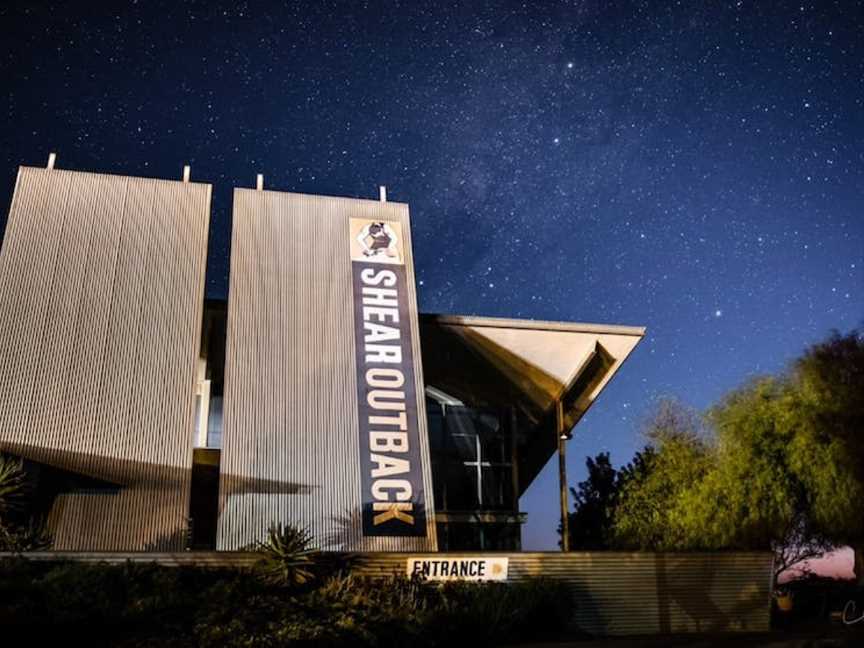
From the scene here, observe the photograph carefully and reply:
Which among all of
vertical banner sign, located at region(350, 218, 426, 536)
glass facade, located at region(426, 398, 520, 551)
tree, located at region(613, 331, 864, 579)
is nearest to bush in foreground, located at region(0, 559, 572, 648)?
vertical banner sign, located at region(350, 218, 426, 536)

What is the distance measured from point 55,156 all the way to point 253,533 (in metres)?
12.0

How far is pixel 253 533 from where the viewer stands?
18594 mm

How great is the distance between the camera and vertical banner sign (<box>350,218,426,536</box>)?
19.7 m

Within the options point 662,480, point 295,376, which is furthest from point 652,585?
point 662,480

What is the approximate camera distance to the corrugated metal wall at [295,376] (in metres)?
19.1

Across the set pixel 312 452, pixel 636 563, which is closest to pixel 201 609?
pixel 312 452

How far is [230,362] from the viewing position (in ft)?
68.2

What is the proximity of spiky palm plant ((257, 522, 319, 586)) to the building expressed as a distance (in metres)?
3.13

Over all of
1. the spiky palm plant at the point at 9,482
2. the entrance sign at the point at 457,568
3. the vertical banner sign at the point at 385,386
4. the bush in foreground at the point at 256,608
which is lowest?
the bush in foreground at the point at 256,608

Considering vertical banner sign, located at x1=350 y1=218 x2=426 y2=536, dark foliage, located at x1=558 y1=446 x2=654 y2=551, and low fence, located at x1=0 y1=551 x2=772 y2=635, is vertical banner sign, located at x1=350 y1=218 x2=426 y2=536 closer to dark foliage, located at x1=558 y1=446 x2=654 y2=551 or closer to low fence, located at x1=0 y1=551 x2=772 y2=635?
low fence, located at x1=0 y1=551 x2=772 y2=635

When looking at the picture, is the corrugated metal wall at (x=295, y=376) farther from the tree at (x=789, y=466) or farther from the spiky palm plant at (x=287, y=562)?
the tree at (x=789, y=466)

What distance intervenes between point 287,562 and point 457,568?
10.8 ft

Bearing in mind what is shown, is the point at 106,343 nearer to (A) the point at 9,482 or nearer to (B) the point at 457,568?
(A) the point at 9,482

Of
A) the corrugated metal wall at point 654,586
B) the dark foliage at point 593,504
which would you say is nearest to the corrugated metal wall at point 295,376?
the corrugated metal wall at point 654,586
